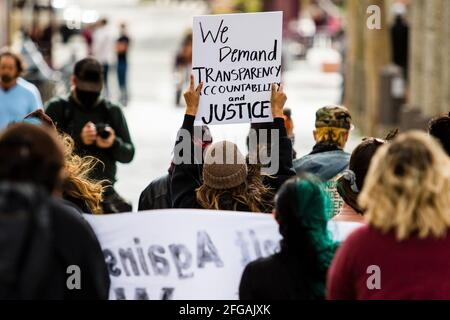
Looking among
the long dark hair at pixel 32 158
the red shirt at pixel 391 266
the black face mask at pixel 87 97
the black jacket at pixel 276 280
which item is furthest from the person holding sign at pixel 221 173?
the black face mask at pixel 87 97

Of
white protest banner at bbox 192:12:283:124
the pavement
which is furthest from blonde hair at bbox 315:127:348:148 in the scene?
the pavement

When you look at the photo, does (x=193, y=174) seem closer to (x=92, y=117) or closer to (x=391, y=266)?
(x=391, y=266)

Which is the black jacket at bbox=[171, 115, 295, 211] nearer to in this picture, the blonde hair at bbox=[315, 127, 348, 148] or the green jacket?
the blonde hair at bbox=[315, 127, 348, 148]

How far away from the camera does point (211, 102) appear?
7.73 meters

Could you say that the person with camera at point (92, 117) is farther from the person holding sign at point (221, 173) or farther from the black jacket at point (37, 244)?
the black jacket at point (37, 244)

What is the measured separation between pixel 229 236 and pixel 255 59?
2.30m

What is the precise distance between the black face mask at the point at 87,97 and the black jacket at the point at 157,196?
6.74 ft

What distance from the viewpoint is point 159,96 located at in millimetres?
30219

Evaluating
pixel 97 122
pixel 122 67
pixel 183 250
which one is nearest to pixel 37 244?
pixel 183 250

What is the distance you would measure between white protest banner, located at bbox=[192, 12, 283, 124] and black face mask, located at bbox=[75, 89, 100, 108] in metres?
2.23

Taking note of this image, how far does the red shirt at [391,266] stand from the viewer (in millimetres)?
4953

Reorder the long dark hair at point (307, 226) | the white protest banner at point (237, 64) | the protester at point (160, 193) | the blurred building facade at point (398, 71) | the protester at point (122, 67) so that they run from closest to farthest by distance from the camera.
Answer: the long dark hair at point (307, 226) < the white protest banner at point (237, 64) < the protester at point (160, 193) < the blurred building facade at point (398, 71) < the protester at point (122, 67)

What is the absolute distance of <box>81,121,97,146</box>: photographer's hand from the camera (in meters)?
9.57

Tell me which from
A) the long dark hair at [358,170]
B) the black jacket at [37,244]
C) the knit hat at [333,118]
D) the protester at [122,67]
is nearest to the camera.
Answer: the black jacket at [37,244]
